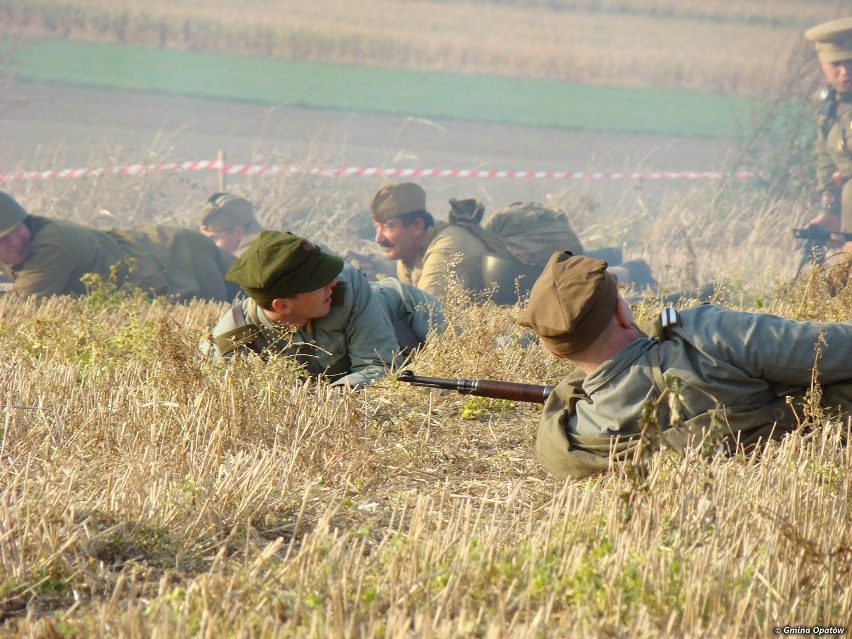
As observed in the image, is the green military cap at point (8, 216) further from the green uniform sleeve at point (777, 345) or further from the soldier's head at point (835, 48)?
the soldier's head at point (835, 48)

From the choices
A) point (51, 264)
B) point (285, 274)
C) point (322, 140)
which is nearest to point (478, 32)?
point (322, 140)

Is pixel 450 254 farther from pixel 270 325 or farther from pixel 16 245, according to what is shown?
pixel 270 325

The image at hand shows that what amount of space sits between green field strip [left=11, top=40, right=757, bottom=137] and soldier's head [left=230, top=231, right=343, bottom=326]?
62.7ft

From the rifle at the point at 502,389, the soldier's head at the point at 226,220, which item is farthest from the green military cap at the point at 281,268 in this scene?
the soldier's head at the point at 226,220

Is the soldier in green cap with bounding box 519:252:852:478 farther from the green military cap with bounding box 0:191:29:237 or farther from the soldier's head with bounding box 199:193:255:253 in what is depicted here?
the soldier's head with bounding box 199:193:255:253

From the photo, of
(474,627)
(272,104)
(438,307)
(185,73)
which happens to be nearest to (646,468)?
(474,627)

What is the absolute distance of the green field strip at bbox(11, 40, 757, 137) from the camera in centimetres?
2434

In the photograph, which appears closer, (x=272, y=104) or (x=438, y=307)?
(x=438, y=307)

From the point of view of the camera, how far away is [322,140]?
20016 millimetres

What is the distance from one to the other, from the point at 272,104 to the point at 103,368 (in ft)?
62.6

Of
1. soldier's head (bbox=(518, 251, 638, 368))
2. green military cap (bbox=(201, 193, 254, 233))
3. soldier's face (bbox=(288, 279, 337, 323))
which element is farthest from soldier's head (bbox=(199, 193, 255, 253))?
soldier's head (bbox=(518, 251, 638, 368))

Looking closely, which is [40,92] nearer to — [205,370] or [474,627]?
[205,370]

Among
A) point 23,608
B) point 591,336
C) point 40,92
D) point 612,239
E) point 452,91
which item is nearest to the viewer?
point 23,608

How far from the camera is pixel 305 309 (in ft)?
16.7
